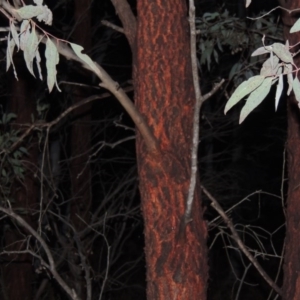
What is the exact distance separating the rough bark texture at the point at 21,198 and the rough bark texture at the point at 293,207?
487 cm

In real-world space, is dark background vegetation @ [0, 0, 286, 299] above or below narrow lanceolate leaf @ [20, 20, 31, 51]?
below

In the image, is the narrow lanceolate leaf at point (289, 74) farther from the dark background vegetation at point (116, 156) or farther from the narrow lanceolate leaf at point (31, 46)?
the dark background vegetation at point (116, 156)

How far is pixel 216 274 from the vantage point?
13.8 m

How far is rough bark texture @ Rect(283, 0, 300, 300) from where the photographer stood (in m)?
3.66

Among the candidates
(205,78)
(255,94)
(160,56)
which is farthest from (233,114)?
(255,94)

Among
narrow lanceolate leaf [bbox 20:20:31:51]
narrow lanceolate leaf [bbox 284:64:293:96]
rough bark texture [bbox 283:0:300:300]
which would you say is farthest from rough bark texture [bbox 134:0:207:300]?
narrow lanceolate leaf [bbox 284:64:293:96]

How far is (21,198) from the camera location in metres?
8.43

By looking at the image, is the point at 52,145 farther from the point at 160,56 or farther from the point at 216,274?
the point at 160,56

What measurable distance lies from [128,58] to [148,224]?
Result: 754 centimetres

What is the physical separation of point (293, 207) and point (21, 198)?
5167 mm

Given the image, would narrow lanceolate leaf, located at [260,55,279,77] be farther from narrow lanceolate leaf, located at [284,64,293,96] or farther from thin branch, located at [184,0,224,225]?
thin branch, located at [184,0,224,225]

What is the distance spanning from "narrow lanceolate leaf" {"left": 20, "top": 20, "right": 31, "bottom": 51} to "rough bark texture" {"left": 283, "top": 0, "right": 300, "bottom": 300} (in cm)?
167

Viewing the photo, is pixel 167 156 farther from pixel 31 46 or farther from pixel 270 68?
pixel 270 68

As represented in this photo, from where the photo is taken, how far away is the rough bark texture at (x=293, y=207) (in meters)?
3.66
